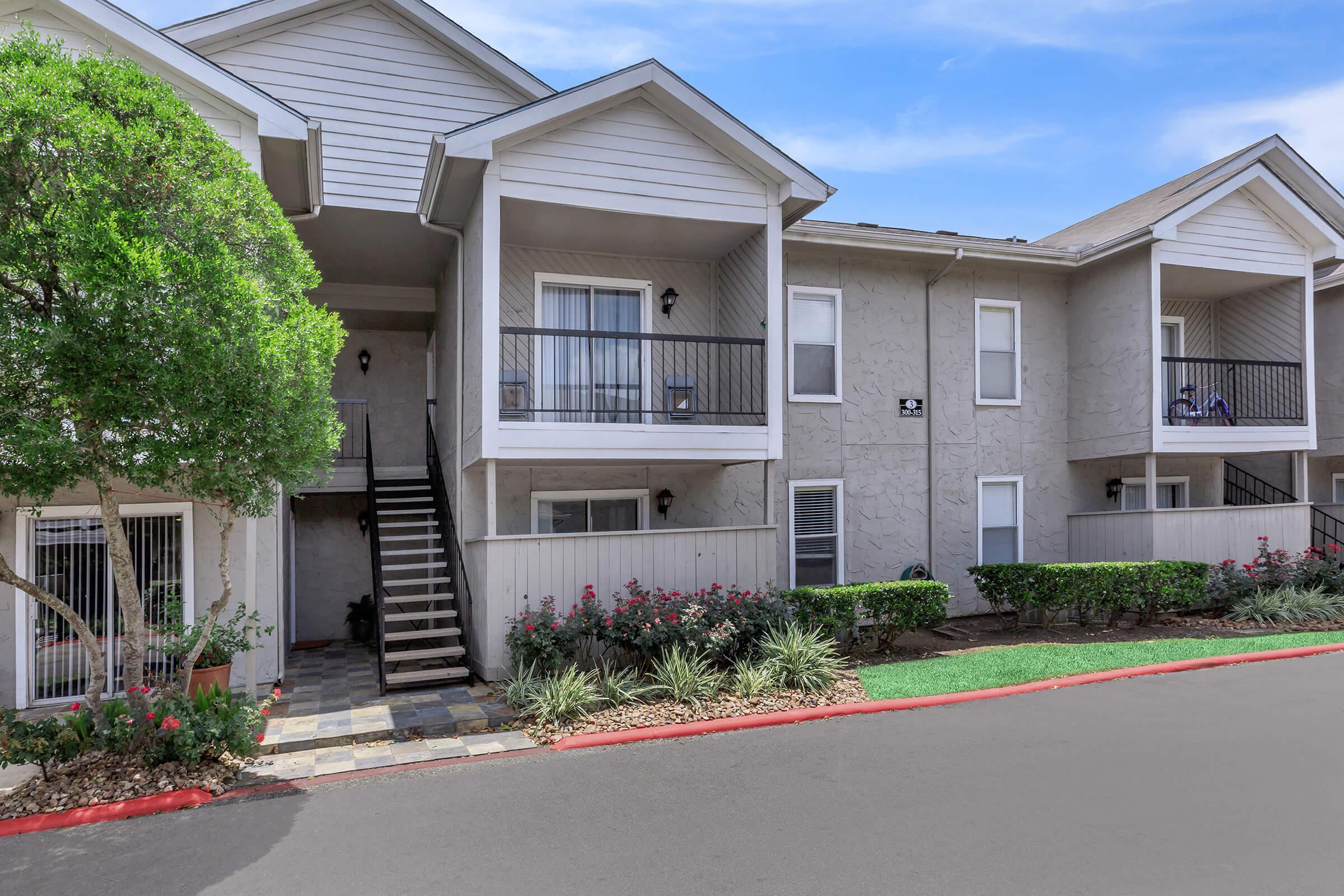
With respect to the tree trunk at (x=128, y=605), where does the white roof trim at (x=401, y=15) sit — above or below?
above

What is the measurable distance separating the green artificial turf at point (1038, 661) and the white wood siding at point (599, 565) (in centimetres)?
196

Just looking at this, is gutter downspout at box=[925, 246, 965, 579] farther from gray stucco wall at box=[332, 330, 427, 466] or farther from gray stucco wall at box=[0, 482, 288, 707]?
gray stucco wall at box=[0, 482, 288, 707]

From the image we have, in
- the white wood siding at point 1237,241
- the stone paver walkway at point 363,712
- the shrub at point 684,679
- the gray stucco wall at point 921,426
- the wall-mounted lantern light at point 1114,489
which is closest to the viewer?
the stone paver walkway at point 363,712

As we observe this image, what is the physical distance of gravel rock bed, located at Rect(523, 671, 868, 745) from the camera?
24.7ft

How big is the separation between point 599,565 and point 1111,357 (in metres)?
9.00

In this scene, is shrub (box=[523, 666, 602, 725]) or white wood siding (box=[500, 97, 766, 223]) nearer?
shrub (box=[523, 666, 602, 725])

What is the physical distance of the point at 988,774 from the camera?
6.09 metres

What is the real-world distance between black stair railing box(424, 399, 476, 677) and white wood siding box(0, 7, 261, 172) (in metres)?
4.99

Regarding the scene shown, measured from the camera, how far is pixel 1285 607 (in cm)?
1166

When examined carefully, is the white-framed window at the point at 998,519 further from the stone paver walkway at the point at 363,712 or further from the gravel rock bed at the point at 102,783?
the gravel rock bed at the point at 102,783

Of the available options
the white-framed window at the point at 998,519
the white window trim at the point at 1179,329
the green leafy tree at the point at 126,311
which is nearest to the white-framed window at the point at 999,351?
the white-framed window at the point at 998,519

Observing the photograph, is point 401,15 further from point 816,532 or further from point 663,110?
point 816,532

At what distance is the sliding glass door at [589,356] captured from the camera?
10727 mm

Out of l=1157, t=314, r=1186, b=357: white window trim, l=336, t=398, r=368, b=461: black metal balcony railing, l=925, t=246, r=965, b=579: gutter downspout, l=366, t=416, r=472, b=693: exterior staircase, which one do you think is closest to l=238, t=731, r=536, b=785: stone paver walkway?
l=366, t=416, r=472, b=693: exterior staircase
